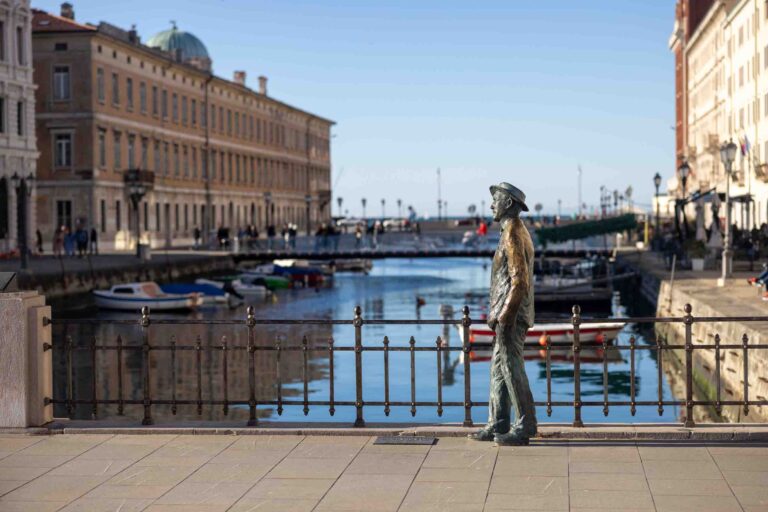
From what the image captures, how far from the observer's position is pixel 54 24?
2847 inches

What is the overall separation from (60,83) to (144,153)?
11447mm

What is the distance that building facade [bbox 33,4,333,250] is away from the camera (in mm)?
72188

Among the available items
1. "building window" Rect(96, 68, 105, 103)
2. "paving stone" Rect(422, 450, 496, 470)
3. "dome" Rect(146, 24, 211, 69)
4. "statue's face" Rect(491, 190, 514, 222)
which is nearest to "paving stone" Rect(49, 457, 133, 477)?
"paving stone" Rect(422, 450, 496, 470)

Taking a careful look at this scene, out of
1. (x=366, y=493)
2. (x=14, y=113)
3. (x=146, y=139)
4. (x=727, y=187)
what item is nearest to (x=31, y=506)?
(x=366, y=493)

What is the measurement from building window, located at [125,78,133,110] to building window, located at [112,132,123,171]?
2643mm

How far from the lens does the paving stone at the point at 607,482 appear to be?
9.78 m

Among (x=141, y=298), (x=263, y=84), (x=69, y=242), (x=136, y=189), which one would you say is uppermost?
(x=263, y=84)

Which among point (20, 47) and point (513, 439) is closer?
point (513, 439)

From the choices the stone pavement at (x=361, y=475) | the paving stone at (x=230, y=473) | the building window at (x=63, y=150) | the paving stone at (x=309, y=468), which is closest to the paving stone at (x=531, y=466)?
the stone pavement at (x=361, y=475)

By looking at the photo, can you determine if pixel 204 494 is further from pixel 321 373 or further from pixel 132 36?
pixel 132 36

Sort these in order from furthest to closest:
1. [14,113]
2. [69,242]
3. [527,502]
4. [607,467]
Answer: [69,242]
[14,113]
[607,467]
[527,502]

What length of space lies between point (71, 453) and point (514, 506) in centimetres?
426

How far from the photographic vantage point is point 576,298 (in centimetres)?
5656

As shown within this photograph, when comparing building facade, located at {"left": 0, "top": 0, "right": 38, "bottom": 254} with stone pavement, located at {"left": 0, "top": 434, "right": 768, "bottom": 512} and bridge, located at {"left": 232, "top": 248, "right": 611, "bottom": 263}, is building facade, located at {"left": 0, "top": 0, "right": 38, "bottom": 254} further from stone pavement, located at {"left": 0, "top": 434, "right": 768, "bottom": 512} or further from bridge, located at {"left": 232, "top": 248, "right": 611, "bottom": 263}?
stone pavement, located at {"left": 0, "top": 434, "right": 768, "bottom": 512}
